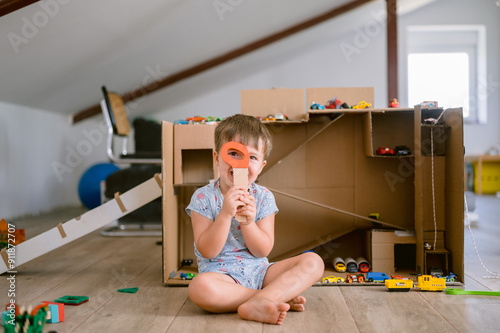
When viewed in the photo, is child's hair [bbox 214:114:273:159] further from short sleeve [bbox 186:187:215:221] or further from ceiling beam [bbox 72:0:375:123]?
ceiling beam [bbox 72:0:375:123]

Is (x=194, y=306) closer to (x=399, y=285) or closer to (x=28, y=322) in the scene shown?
(x=28, y=322)

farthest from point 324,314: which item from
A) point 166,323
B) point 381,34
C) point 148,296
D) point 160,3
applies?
point 381,34

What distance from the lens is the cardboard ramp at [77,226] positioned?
5.35ft

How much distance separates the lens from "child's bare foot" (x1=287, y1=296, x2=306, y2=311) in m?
1.19

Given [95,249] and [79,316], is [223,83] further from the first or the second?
[79,316]

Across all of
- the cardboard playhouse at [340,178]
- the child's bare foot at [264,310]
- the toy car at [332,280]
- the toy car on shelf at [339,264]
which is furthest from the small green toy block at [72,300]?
the toy car on shelf at [339,264]

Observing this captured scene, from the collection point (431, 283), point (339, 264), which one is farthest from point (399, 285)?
point (339, 264)

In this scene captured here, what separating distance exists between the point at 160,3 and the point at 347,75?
10.7 feet

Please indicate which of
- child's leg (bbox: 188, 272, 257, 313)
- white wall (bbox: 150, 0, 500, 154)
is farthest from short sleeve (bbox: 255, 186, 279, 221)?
white wall (bbox: 150, 0, 500, 154)

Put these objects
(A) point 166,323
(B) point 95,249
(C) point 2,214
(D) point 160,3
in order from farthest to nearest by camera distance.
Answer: (C) point 2,214
(D) point 160,3
(B) point 95,249
(A) point 166,323

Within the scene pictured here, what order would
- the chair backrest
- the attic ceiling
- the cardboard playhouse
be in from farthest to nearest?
the chair backrest < the attic ceiling < the cardboard playhouse

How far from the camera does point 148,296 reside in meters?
1.36

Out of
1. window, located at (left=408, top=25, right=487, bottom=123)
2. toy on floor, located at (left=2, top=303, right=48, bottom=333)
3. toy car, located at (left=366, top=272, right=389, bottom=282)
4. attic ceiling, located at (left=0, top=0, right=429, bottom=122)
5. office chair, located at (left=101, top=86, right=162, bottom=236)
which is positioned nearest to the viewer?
toy on floor, located at (left=2, top=303, right=48, bottom=333)

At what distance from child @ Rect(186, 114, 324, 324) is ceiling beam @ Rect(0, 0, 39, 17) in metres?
1.14
